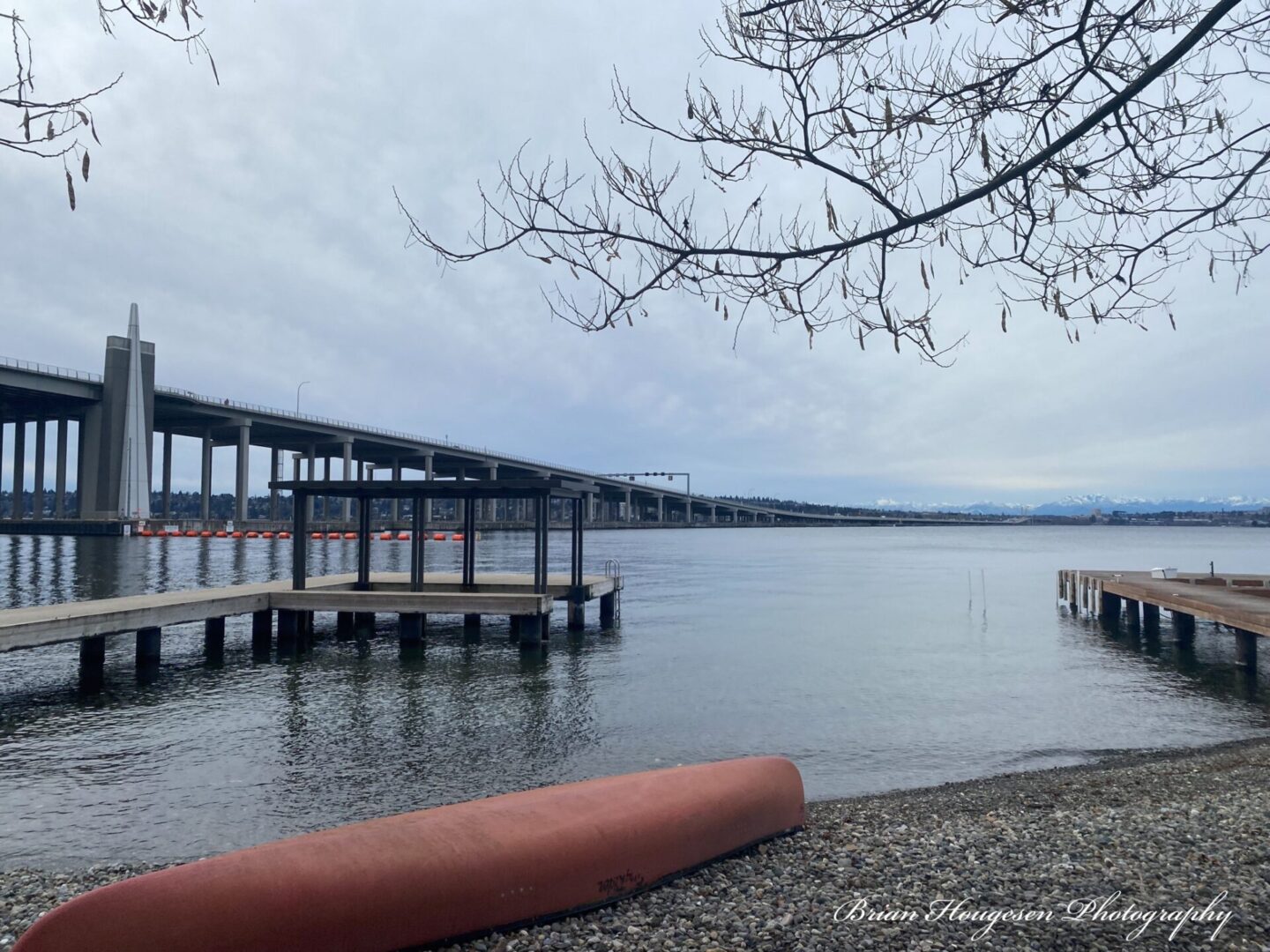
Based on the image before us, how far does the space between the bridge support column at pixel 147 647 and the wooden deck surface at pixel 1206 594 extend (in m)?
25.6

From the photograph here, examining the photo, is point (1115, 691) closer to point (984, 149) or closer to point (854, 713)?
point (854, 713)

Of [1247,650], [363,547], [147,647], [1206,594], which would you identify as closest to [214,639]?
[147,647]

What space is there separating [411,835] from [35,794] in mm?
9449

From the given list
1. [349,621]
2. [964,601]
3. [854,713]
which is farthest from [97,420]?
[854,713]

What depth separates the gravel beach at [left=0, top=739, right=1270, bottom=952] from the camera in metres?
5.34

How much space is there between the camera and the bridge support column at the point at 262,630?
24969mm

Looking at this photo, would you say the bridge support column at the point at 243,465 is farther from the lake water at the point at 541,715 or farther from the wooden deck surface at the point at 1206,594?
the wooden deck surface at the point at 1206,594

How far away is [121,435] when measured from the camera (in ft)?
304

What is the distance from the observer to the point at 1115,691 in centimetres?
2044

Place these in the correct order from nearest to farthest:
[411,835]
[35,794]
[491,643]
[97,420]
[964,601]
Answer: [411,835] → [35,794] → [491,643] → [964,601] → [97,420]

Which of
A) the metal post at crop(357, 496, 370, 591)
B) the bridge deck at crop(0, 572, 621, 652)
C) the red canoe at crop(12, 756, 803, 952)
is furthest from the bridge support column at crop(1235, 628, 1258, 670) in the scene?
the metal post at crop(357, 496, 370, 591)

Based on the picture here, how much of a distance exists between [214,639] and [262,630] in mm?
1554

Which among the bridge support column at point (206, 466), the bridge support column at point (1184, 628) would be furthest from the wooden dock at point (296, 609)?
the bridge support column at point (206, 466)

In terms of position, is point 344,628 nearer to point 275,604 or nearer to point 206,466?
point 275,604
